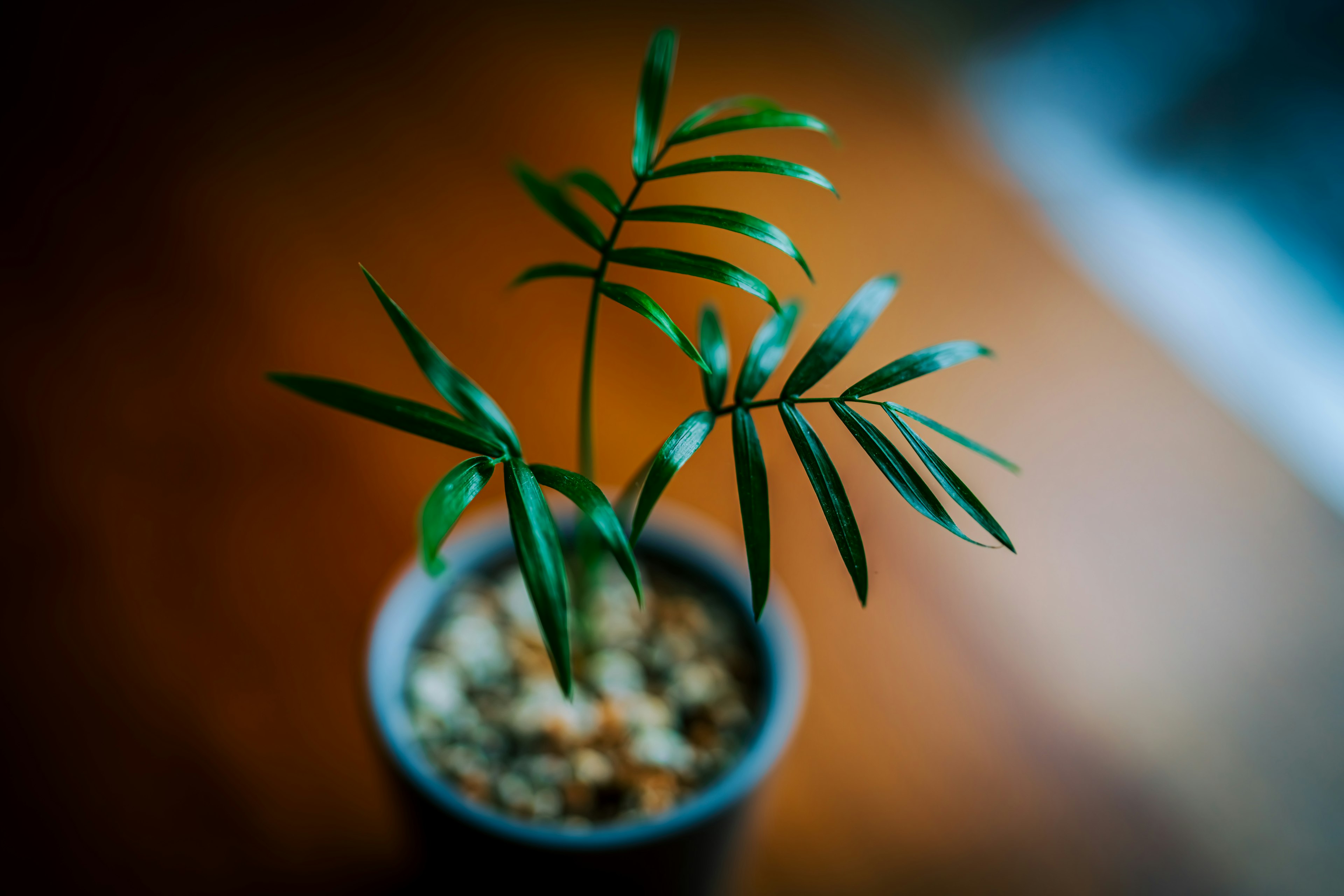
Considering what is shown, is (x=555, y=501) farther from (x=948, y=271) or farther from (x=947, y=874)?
(x=948, y=271)

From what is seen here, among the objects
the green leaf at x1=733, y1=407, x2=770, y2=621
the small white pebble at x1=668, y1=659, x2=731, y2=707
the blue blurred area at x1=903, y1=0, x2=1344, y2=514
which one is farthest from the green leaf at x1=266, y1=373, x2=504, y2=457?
the blue blurred area at x1=903, y1=0, x2=1344, y2=514

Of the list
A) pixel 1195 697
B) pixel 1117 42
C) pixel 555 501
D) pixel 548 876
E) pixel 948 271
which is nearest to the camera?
pixel 548 876

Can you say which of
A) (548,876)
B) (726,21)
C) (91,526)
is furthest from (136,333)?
(726,21)

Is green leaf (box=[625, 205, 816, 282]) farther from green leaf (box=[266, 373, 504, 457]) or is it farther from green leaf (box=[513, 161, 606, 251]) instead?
green leaf (box=[266, 373, 504, 457])

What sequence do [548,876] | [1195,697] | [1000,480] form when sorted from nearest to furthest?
[548,876] → [1195,697] → [1000,480]

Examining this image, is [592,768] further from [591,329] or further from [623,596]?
[591,329]

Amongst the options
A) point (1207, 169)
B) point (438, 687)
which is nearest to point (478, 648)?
point (438, 687)

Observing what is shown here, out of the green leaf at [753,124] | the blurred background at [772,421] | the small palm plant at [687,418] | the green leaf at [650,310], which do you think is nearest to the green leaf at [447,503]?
the small palm plant at [687,418]
